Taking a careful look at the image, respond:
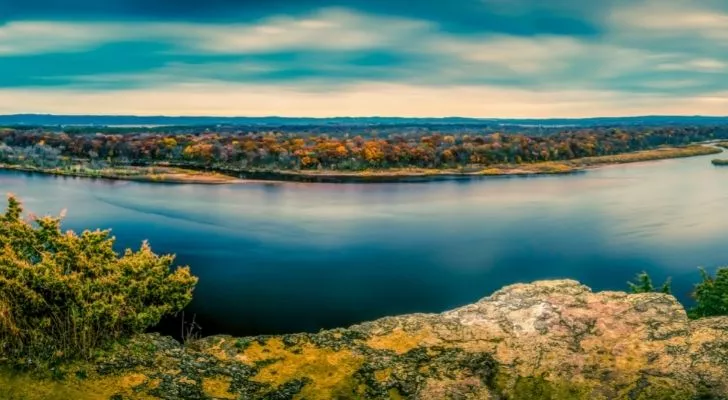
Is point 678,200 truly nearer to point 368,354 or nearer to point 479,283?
point 479,283

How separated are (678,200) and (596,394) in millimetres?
71110

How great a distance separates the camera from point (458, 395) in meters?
17.0

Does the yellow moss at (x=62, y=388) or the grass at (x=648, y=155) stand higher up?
the grass at (x=648, y=155)

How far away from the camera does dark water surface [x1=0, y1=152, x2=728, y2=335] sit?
39.4m

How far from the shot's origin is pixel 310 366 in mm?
18453

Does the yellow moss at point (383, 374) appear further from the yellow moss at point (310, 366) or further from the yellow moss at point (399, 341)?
the yellow moss at point (399, 341)

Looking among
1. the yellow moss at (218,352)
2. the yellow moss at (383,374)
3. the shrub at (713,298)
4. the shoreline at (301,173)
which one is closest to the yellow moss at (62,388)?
the yellow moss at (218,352)

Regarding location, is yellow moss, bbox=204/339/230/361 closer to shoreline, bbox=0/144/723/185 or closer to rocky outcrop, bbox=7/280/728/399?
rocky outcrop, bbox=7/280/728/399

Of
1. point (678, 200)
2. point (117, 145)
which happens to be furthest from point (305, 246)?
point (117, 145)

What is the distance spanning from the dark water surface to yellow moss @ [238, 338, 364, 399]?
45.6ft

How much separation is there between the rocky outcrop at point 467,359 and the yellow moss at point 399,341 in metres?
0.05

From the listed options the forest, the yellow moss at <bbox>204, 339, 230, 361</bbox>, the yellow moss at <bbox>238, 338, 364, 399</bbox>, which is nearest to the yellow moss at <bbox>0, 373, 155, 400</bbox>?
the yellow moss at <bbox>204, 339, 230, 361</bbox>

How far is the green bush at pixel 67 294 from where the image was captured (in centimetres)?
1656

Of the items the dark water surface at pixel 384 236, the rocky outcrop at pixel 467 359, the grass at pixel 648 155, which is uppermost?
the grass at pixel 648 155
